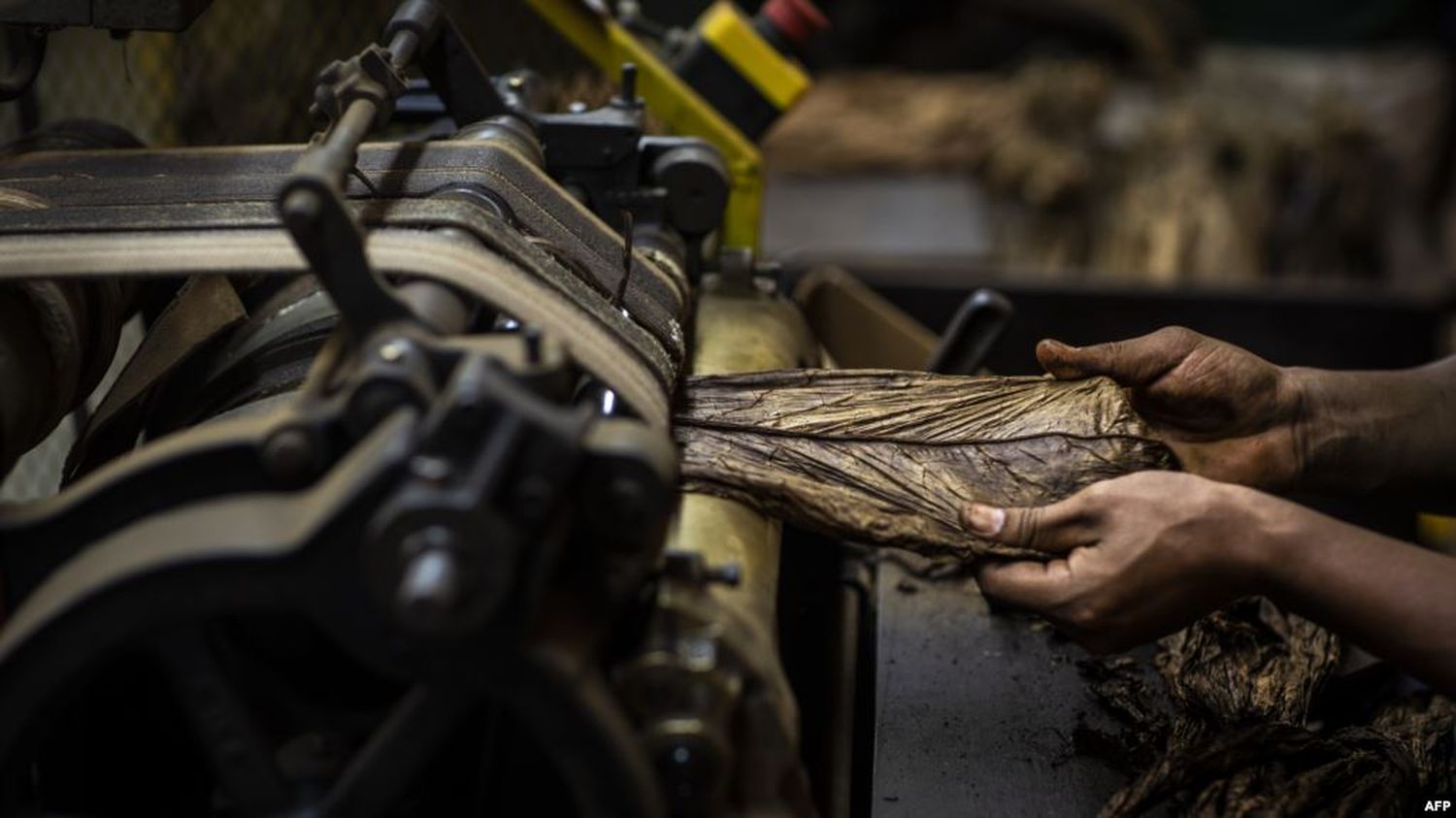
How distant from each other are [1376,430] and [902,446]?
57 cm

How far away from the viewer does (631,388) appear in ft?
3.92

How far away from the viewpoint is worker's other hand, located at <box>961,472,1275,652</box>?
1.26 m

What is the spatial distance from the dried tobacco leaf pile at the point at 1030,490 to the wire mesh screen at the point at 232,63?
126 cm

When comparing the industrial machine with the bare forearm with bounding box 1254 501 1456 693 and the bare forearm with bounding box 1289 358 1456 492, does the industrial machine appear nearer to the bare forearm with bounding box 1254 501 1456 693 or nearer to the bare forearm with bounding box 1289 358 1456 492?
the bare forearm with bounding box 1254 501 1456 693

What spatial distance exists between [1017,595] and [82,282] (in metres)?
0.89

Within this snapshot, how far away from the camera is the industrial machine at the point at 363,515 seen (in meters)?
0.96

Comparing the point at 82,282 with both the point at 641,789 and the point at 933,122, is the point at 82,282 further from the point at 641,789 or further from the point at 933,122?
the point at 933,122

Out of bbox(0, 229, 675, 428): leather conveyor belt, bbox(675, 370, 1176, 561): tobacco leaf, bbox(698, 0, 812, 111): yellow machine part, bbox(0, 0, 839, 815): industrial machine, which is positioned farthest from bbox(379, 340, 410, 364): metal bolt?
bbox(698, 0, 812, 111): yellow machine part

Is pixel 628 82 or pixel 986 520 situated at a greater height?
pixel 628 82

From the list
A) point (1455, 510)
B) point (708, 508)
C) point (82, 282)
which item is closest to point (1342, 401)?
point (1455, 510)

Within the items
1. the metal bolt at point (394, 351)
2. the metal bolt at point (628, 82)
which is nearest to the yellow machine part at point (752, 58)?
the metal bolt at point (628, 82)

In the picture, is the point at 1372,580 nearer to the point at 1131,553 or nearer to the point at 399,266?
the point at 1131,553

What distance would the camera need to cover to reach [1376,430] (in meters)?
1.61

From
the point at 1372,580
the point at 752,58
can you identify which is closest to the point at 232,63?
the point at 752,58
